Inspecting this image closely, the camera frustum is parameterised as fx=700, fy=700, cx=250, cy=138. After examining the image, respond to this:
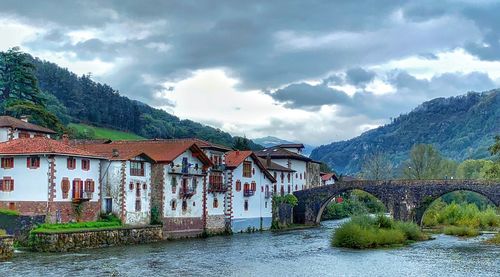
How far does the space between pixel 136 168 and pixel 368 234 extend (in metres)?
21.9

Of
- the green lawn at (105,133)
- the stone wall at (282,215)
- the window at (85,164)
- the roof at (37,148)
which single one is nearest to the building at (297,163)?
the stone wall at (282,215)

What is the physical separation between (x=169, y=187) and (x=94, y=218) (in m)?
9.09

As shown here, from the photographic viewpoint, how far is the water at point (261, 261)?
41.8 m

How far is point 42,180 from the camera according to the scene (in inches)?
2227

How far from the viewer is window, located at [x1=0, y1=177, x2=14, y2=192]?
188ft

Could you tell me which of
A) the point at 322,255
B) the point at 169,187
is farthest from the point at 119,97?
the point at 322,255

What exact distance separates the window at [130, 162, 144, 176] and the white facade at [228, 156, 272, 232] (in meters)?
15.9

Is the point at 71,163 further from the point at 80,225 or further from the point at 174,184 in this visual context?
→ the point at 174,184

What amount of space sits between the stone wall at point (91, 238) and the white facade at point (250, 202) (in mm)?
17116

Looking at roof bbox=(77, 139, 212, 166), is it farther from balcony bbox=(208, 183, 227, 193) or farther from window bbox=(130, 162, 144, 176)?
balcony bbox=(208, 183, 227, 193)

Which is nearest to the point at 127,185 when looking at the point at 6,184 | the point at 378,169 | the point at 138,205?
the point at 138,205

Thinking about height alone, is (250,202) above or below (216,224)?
above

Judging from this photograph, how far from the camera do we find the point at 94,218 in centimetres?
6125

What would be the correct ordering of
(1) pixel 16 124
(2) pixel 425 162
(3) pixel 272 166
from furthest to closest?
(2) pixel 425 162 < (3) pixel 272 166 < (1) pixel 16 124
